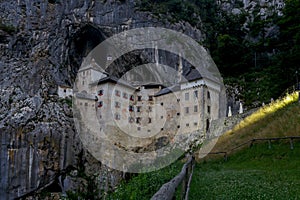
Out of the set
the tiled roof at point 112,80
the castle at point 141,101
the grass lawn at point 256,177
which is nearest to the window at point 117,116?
the castle at point 141,101

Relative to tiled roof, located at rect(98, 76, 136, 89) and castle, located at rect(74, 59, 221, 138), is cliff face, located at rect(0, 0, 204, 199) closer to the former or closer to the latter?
castle, located at rect(74, 59, 221, 138)

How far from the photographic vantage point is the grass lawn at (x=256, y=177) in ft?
30.5

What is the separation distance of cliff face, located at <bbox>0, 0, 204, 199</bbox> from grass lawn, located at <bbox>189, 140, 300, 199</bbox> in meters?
27.5

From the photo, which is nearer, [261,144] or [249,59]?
[261,144]

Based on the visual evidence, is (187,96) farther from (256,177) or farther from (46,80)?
(256,177)

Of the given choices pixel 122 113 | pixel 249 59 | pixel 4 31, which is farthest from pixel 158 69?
pixel 4 31

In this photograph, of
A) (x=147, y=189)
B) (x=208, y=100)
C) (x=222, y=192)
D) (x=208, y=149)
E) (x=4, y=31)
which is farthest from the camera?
(x=4, y=31)

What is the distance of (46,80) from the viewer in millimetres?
52938

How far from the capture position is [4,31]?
56562 millimetres

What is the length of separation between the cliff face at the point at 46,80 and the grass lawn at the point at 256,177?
27.5m

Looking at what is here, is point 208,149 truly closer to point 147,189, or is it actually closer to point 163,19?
point 147,189

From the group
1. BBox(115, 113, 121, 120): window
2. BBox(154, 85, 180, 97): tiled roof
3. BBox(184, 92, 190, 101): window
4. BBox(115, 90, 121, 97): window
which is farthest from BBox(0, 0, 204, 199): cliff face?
BBox(184, 92, 190, 101): window

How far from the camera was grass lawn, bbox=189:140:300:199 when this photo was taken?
930 centimetres

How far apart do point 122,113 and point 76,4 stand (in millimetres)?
21891
